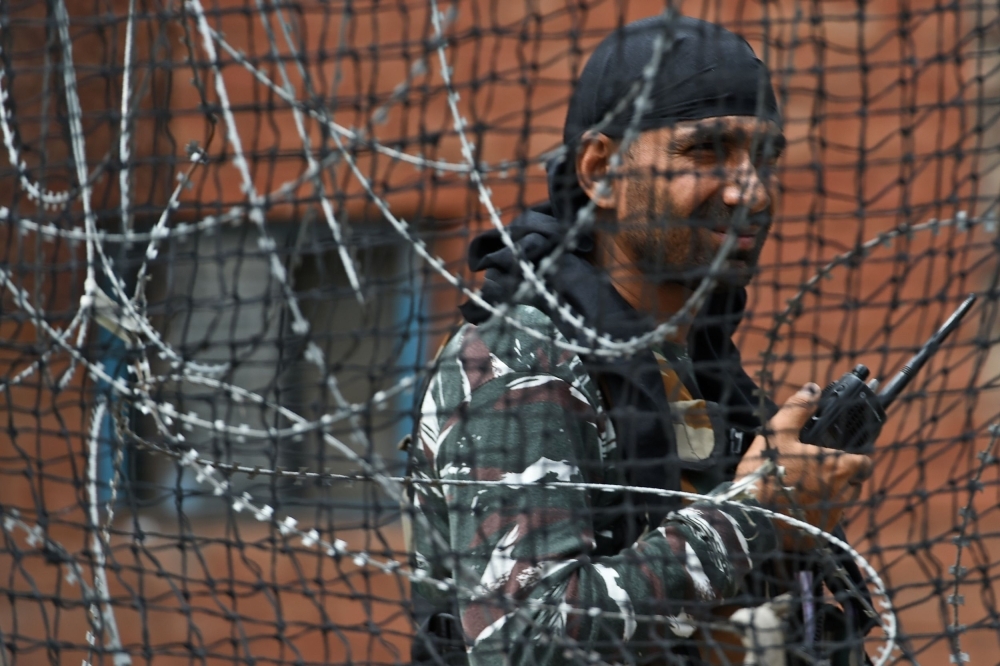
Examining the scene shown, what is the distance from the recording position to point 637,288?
77.4 inches

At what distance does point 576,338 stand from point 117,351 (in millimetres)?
764

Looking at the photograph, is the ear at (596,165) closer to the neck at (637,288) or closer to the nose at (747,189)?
the neck at (637,288)

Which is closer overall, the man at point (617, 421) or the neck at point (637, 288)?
the man at point (617, 421)

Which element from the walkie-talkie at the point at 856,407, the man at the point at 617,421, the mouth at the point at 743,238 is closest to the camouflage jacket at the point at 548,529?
the man at the point at 617,421

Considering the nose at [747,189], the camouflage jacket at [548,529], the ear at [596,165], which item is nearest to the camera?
the camouflage jacket at [548,529]

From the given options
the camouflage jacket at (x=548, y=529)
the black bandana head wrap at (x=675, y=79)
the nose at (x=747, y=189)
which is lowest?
the camouflage jacket at (x=548, y=529)

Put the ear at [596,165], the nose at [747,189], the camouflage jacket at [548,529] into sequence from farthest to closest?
the ear at [596,165] → the nose at [747,189] → the camouflage jacket at [548,529]

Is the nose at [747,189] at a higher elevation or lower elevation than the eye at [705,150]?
lower

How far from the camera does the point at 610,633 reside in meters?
1.68

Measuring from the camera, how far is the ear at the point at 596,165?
1.92 metres

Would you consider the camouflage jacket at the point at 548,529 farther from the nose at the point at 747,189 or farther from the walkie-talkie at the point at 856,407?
the nose at the point at 747,189

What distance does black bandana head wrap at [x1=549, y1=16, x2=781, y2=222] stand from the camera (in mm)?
1862

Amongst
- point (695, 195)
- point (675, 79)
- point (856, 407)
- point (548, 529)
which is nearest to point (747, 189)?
point (695, 195)

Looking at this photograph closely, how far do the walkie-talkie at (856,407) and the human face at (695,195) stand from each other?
0.68 ft
